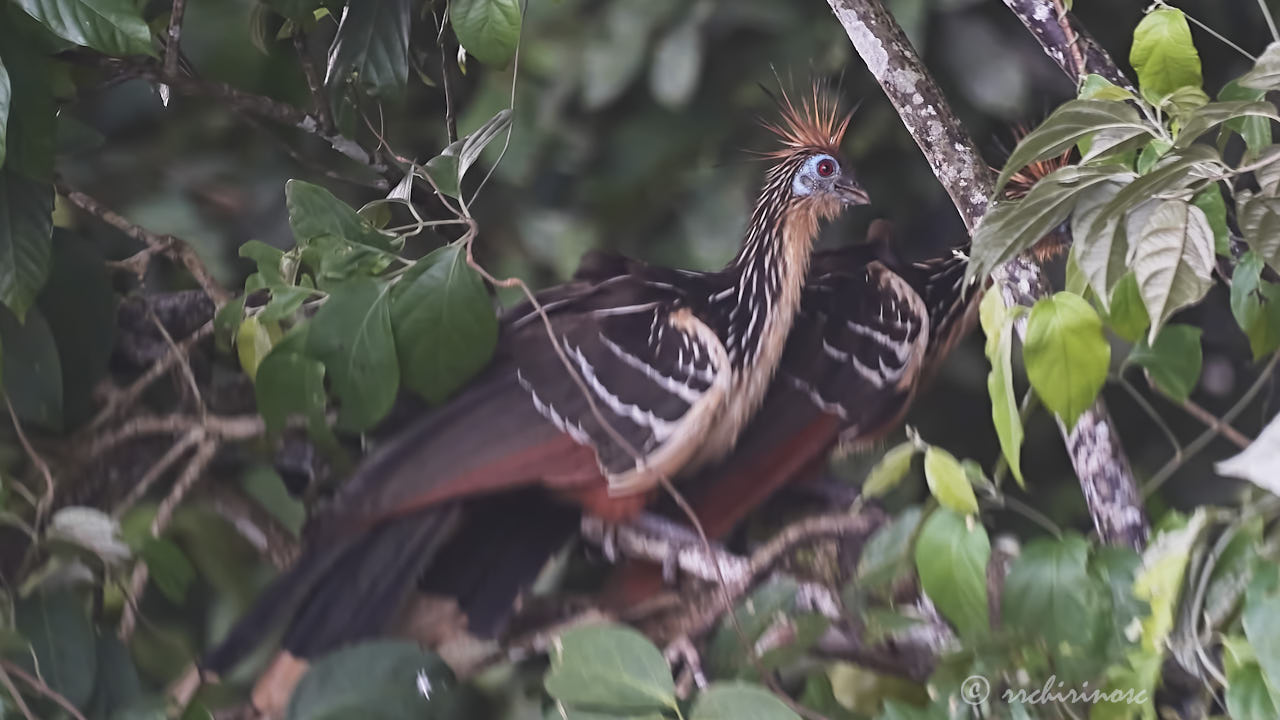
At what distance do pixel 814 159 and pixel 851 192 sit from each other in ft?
0.16

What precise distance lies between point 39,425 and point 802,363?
0.82 metres

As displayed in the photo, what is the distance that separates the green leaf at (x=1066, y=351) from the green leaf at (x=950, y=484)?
92 mm

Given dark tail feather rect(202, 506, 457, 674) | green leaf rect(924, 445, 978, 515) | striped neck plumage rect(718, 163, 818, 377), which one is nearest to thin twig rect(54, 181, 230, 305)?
dark tail feather rect(202, 506, 457, 674)

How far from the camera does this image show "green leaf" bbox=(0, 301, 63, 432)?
112 cm

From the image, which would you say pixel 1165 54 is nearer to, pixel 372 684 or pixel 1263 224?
pixel 1263 224

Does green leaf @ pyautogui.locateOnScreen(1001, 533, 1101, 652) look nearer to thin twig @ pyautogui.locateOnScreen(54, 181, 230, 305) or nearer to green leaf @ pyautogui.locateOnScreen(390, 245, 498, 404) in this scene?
green leaf @ pyautogui.locateOnScreen(390, 245, 498, 404)

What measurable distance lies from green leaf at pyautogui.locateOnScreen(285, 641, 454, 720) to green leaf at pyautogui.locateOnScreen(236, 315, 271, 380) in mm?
305

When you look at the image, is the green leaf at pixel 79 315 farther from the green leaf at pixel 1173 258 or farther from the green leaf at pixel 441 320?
the green leaf at pixel 1173 258

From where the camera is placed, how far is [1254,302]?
924mm

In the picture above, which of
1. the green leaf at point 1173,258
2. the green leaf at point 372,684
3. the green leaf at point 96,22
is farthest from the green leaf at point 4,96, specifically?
the green leaf at point 1173,258

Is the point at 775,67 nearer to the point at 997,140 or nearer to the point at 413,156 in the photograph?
the point at 997,140

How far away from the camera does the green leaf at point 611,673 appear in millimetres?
907

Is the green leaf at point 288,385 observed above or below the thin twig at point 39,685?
above

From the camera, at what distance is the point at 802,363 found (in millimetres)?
1083
